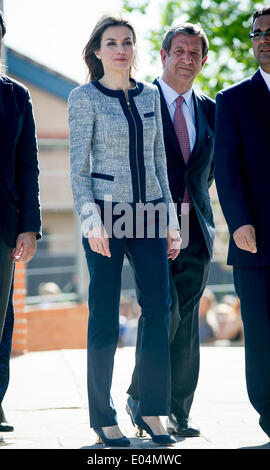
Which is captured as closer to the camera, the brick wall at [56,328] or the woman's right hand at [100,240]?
the woman's right hand at [100,240]

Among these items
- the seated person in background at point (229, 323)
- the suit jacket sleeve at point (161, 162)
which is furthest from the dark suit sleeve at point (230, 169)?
the seated person in background at point (229, 323)

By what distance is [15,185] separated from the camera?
349 cm

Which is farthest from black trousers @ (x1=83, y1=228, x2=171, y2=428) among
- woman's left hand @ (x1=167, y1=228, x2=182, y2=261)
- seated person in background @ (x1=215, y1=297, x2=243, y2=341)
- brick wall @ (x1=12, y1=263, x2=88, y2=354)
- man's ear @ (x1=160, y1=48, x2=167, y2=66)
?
seated person in background @ (x1=215, y1=297, x2=243, y2=341)

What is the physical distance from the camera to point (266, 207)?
356 cm

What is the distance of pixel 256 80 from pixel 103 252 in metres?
1.06

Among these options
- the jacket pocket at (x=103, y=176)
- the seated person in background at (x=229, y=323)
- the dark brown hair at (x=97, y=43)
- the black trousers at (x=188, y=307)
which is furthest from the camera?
the seated person in background at (x=229, y=323)

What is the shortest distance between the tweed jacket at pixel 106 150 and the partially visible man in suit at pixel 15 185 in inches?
7.4

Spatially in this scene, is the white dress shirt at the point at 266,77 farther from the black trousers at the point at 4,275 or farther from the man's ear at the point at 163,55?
the black trousers at the point at 4,275

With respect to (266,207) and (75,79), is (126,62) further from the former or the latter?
(75,79)

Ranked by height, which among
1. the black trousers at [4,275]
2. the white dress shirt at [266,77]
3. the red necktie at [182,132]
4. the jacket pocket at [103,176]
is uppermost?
the white dress shirt at [266,77]

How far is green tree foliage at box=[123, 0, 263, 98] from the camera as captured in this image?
13.6m

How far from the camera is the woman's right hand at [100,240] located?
340 cm

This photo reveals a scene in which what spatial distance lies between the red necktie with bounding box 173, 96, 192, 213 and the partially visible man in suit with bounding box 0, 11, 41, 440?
30.7 inches

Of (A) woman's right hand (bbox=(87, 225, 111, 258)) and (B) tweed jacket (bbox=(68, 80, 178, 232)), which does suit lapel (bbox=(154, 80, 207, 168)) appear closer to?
(B) tweed jacket (bbox=(68, 80, 178, 232))
